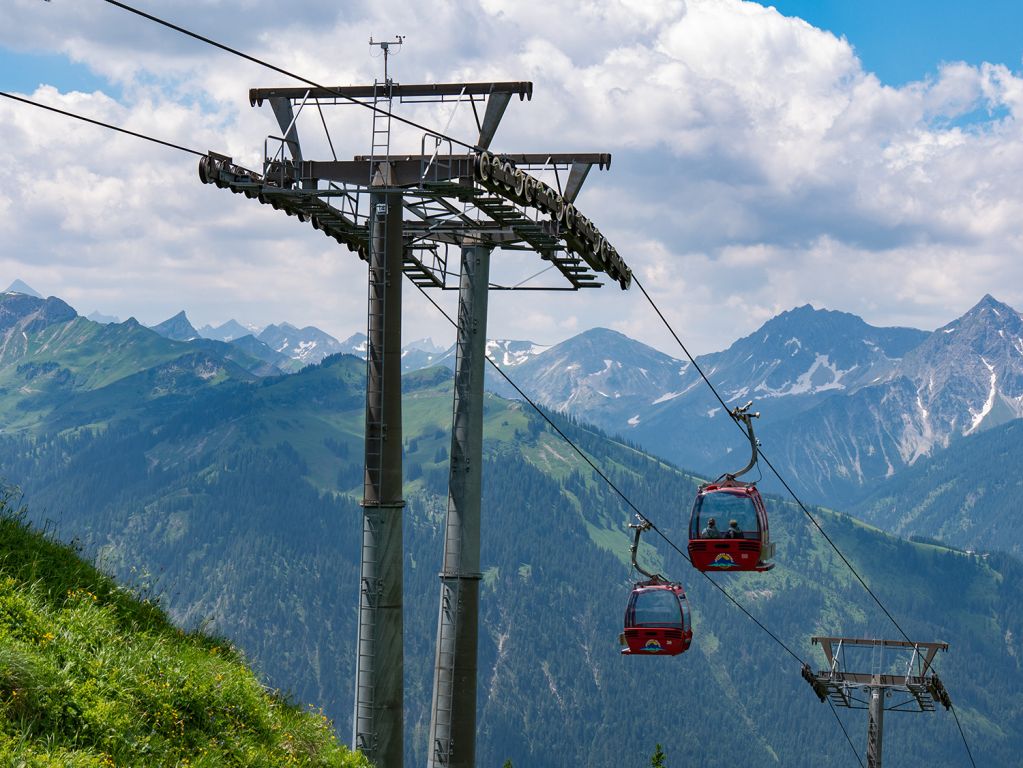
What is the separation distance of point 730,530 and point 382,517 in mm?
16128

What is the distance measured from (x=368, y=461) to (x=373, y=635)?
2.64 metres

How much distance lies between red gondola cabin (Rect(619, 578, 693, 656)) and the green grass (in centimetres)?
2154

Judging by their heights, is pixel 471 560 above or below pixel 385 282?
below

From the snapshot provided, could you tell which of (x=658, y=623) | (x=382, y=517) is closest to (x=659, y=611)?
(x=658, y=623)

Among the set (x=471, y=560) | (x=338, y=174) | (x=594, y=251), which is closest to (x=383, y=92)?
(x=338, y=174)

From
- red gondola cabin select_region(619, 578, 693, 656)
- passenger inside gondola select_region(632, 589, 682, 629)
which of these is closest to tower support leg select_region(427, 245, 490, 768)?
red gondola cabin select_region(619, 578, 693, 656)

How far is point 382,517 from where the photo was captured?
67.7ft

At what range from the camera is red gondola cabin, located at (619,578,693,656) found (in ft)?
131

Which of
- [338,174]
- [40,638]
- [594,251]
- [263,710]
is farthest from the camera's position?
[594,251]

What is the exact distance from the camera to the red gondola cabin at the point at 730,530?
34.7 metres

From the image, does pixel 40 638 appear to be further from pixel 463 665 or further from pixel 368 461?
pixel 463 665

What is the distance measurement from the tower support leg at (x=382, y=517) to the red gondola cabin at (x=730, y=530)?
606 inches

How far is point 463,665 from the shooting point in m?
24.6

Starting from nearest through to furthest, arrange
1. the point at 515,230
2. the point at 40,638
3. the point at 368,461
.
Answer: the point at 40,638, the point at 368,461, the point at 515,230
